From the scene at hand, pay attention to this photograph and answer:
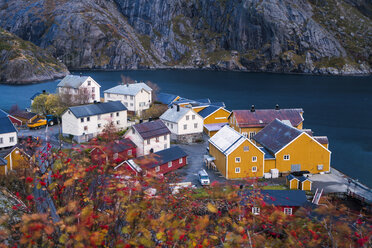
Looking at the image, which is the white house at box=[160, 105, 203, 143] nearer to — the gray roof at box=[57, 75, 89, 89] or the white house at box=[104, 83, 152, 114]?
the white house at box=[104, 83, 152, 114]

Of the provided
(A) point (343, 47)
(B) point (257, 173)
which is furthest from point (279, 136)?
(A) point (343, 47)

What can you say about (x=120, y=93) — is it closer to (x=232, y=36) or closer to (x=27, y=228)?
(x=27, y=228)

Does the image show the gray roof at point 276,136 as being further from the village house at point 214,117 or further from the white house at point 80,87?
the white house at point 80,87

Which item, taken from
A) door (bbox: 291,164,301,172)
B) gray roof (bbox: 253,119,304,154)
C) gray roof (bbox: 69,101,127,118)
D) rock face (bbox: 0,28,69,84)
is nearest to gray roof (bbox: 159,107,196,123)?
gray roof (bbox: 69,101,127,118)

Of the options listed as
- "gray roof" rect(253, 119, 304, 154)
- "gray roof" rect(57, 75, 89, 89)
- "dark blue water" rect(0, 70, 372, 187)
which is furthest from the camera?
"gray roof" rect(57, 75, 89, 89)

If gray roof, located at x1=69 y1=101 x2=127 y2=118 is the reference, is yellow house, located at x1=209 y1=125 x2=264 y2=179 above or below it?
below

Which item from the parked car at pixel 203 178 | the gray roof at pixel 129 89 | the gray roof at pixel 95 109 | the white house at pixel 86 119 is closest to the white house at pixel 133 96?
the gray roof at pixel 129 89

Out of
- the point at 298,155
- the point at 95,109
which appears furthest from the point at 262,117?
the point at 95,109
